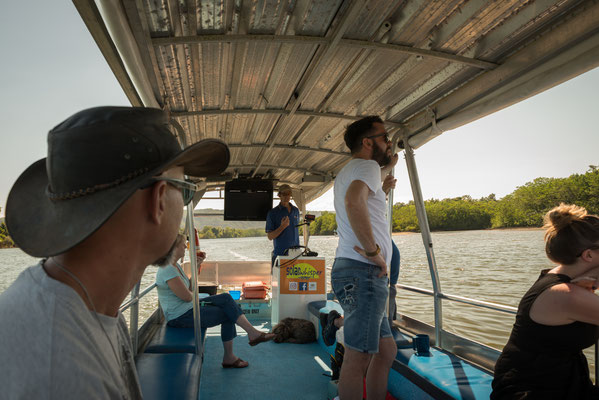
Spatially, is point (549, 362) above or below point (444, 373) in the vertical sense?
above

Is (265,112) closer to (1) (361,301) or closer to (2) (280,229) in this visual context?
(1) (361,301)

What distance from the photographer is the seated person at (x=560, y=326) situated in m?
1.59

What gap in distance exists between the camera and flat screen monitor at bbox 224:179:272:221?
22.8 ft

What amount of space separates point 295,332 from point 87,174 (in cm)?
426

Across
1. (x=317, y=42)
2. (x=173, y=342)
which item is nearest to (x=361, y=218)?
(x=317, y=42)

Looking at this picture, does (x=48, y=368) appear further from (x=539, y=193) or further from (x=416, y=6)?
(x=539, y=193)

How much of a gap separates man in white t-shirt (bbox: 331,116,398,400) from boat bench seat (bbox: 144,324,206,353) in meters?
1.43

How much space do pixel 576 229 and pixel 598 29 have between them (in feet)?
3.22

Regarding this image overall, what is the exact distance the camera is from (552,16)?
198 cm

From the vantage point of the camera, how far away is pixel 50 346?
566 mm

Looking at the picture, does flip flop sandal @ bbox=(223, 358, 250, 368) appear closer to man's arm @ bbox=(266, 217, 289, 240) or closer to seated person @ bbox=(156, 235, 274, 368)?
seated person @ bbox=(156, 235, 274, 368)

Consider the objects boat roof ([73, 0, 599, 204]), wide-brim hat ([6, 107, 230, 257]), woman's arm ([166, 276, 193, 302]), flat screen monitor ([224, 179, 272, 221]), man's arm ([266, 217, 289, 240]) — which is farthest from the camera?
flat screen monitor ([224, 179, 272, 221])

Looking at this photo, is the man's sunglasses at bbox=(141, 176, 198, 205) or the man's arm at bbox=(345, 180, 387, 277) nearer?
the man's sunglasses at bbox=(141, 176, 198, 205)

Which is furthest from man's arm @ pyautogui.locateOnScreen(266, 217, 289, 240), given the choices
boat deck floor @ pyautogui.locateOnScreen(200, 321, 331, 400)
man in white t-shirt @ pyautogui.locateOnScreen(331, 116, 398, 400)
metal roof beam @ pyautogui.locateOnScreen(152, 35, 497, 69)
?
metal roof beam @ pyautogui.locateOnScreen(152, 35, 497, 69)
